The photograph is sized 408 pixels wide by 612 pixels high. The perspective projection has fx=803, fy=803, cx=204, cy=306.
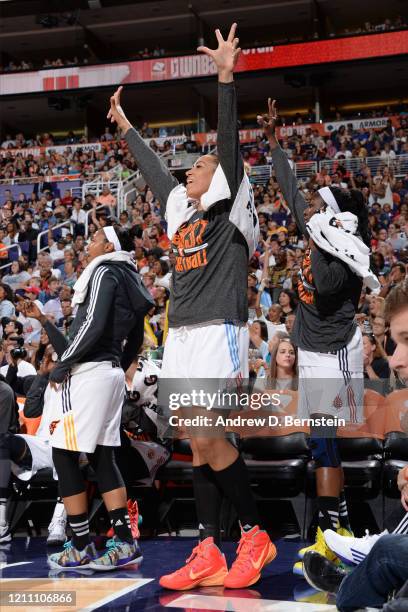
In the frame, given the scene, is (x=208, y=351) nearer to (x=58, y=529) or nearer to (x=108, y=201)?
(x=58, y=529)

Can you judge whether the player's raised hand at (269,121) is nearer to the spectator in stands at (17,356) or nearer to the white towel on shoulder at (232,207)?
the white towel on shoulder at (232,207)

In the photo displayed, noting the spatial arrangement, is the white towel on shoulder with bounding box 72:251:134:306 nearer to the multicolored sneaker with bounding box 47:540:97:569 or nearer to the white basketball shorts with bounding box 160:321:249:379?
the white basketball shorts with bounding box 160:321:249:379

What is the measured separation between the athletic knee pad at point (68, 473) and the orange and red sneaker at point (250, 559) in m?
0.85

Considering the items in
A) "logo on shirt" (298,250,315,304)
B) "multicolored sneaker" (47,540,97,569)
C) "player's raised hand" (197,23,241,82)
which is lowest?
"multicolored sneaker" (47,540,97,569)

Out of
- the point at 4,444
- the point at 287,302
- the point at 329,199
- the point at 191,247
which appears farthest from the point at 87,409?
the point at 287,302

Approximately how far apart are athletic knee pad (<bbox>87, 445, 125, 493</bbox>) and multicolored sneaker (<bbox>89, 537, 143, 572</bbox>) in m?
0.24

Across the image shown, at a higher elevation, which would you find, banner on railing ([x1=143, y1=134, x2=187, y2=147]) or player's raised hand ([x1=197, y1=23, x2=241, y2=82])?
banner on railing ([x1=143, y1=134, x2=187, y2=147])

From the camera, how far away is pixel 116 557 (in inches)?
140

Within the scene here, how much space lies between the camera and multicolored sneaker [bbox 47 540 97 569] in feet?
11.9

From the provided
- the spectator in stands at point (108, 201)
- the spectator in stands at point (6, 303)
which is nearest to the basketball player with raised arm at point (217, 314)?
the spectator in stands at point (6, 303)

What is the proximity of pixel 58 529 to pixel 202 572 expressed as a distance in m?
1.48

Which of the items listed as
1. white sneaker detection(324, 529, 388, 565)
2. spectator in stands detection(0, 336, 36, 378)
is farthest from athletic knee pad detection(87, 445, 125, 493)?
spectator in stands detection(0, 336, 36, 378)

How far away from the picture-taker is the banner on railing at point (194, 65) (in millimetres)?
19641

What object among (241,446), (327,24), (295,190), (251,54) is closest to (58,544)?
(241,446)
